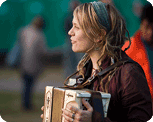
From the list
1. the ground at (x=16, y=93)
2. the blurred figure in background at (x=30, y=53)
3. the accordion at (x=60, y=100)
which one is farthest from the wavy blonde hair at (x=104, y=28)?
the blurred figure in background at (x=30, y=53)

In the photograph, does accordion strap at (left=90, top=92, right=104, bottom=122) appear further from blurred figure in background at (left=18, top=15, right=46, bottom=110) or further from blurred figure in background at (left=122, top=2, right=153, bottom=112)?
blurred figure in background at (left=18, top=15, right=46, bottom=110)

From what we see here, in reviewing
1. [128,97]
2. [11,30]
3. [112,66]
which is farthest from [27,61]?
[128,97]

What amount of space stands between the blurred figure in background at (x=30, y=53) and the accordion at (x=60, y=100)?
1518 mm

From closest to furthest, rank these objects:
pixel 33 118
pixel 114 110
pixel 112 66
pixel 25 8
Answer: pixel 114 110 → pixel 112 66 → pixel 25 8 → pixel 33 118

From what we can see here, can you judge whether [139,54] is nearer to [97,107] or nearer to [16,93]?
[97,107]

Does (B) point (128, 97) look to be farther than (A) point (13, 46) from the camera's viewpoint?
No

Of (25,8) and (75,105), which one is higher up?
(25,8)

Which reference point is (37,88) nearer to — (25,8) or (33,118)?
(33,118)

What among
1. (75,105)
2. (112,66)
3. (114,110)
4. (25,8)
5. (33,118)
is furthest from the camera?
(33,118)

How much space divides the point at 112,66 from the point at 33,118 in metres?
2.00

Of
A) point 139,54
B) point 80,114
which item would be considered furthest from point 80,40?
point 139,54

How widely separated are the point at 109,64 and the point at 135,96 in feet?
1.05

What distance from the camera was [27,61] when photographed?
2.74m

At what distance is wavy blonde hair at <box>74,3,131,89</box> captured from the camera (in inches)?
48.1
